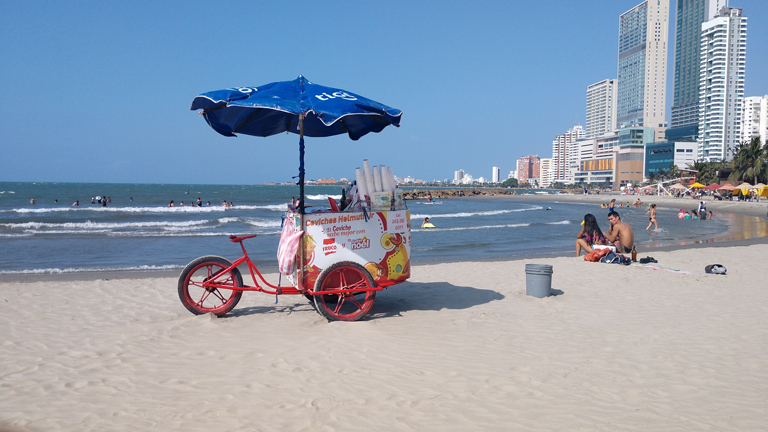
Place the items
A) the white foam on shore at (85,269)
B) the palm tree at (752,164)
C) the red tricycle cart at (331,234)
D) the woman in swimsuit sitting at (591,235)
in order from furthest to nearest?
the palm tree at (752,164) < the woman in swimsuit sitting at (591,235) < the white foam on shore at (85,269) < the red tricycle cart at (331,234)

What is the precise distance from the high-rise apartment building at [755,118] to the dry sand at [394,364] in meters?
175

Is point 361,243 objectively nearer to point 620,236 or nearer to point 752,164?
point 620,236

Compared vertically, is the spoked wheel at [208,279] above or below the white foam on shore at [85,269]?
above

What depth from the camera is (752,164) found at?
214ft

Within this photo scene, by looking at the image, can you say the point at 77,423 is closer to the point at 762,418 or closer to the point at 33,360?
the point at 33,360

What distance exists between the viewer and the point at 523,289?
312 inches

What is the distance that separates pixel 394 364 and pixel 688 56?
211411mm

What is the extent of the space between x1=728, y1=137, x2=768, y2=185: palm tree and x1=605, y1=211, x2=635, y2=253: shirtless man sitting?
69.1 m

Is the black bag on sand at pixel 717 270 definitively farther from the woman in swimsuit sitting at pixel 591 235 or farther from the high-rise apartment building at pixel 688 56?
the high-rise apartment building at pixel 688 56

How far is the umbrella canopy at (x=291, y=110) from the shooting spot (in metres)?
4.96

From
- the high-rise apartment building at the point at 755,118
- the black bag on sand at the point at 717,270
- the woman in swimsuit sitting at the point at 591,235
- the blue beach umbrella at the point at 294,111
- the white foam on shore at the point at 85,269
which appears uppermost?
the high-rise apartment building at the point at 755,118

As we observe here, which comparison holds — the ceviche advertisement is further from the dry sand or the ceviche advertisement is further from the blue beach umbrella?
the dry sand

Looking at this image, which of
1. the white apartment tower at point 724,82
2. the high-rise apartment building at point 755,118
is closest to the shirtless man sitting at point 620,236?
the white apartment tower at point 724,82

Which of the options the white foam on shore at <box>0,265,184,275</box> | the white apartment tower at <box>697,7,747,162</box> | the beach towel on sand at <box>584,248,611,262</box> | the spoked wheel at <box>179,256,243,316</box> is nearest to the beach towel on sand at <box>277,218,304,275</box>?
the spoked wheel at <box>179,256,243,316</box>
